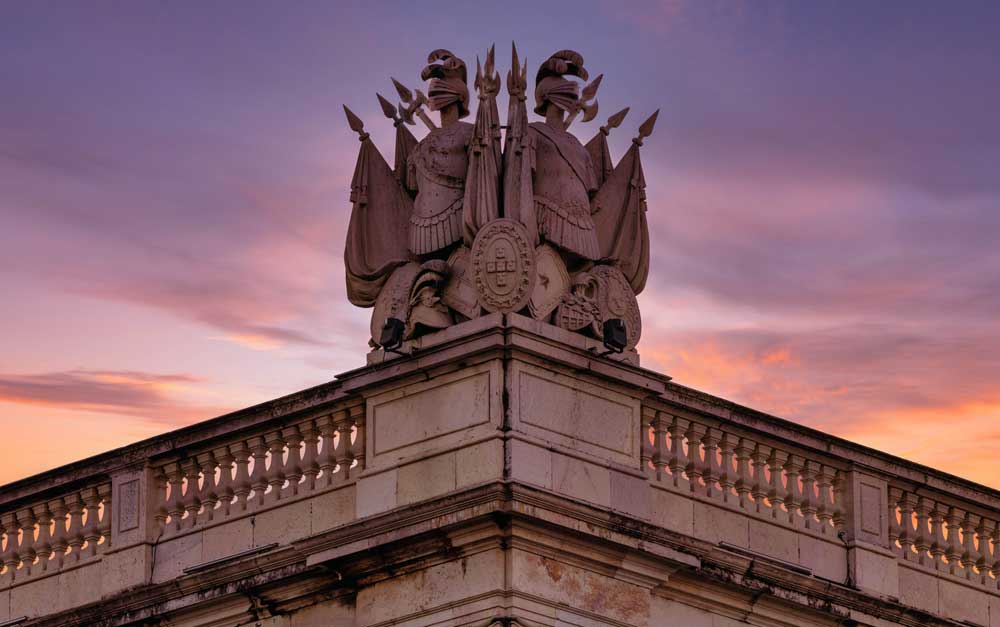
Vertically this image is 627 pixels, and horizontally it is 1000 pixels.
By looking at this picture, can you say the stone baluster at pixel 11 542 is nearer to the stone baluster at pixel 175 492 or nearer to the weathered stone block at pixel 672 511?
the stone baluster at pixel 175 492

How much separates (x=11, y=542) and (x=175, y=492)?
8.10 feet

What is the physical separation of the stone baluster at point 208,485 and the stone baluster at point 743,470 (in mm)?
5315

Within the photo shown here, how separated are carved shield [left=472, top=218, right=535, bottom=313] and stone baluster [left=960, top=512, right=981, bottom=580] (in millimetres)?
6335

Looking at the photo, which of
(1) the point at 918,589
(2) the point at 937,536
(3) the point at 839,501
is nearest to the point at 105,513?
(3) the point at 839,501

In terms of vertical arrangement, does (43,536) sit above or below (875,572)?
above

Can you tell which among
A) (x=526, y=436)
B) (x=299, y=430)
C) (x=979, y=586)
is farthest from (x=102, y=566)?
(x=979, y=586)

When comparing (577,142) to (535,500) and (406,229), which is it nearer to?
(406,229)

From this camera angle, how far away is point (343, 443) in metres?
35.9

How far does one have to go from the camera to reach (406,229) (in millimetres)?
36438

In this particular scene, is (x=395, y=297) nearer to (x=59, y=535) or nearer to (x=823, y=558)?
(x=59, y=535)

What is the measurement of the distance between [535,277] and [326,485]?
9.95 ft

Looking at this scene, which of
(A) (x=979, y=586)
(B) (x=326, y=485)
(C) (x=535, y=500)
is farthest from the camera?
(A) (x=979, y=586)

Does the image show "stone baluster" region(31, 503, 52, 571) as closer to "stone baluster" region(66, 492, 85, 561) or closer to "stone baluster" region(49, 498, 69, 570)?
"stone baluster" region(49, 498, 69, 570)

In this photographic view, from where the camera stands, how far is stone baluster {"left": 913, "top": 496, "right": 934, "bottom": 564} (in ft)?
124
